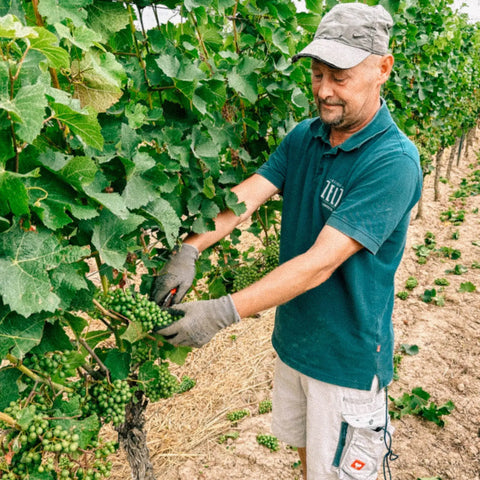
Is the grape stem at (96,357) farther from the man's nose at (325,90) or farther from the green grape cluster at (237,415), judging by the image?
the green grape cluster at (237,415)

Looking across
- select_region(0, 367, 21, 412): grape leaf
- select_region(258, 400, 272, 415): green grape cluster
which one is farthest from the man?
select_region(258, 400, 272, 415): green grape cluster

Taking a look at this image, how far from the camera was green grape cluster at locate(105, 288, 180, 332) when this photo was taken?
1.63 metres

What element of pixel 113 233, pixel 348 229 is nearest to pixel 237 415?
pixel 348 229

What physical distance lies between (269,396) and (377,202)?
3.03 metres

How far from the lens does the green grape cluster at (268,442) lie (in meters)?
3.60

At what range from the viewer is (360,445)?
7.45 ft

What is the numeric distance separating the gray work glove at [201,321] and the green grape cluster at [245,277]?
1.09m

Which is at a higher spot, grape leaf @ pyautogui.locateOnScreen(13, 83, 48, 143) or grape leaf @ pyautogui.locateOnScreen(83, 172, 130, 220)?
grape leaf @ pyautogui.locateOnScreen(13, 83, 48, 143)

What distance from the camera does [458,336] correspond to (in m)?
5.11

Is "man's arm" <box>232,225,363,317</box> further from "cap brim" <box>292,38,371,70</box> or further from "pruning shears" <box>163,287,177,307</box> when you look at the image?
"cap brim" <box>292,38,371,70</box>

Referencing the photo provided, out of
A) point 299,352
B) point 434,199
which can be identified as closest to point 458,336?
point 299,352

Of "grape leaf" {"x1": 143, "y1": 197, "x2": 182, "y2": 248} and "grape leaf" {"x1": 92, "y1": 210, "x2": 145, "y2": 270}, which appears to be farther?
"grape leaf" {"x1": 143, "y1": 197, "x2": 182, "y2": 248}

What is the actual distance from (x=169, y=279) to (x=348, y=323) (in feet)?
3.04

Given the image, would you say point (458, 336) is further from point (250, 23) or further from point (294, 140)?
point (250, 23)
